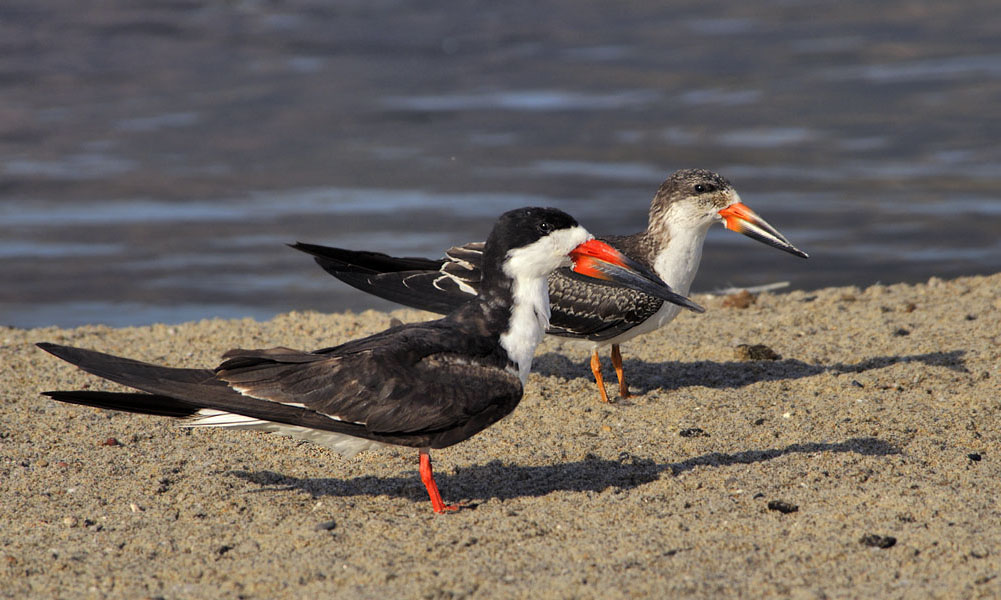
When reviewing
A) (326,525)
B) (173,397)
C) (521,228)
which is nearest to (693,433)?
(521,228)

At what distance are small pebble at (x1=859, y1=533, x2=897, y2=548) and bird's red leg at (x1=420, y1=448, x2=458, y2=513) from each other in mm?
1843

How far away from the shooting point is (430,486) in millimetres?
5234

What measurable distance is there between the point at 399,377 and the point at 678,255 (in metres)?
2.83

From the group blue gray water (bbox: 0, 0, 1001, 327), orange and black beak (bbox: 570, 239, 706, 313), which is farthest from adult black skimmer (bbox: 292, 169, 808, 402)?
blue gray water (bbox: 0, 0, 1001, 327)

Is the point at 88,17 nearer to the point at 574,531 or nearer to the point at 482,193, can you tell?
the point at 482,193

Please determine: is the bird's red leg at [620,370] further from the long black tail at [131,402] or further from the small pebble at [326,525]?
the long black tail at [131,402]

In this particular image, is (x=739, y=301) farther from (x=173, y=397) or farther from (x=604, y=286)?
(x=173, y=397)

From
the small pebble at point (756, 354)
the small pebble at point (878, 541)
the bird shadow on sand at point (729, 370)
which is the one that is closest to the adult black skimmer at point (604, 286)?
the bird shadow on sand at point (729, 370)

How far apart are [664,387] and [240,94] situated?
1215cm

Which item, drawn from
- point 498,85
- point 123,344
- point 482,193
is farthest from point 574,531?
point 498,85

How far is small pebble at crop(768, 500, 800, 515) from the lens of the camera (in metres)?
5.06

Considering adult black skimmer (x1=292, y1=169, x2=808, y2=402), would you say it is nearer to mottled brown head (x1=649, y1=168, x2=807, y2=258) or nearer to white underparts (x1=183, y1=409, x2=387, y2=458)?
mottled brown head (x1=649, y1=168, x2=807, y2=258)

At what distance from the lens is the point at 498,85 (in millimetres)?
18172

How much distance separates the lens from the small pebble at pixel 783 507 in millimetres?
5062
